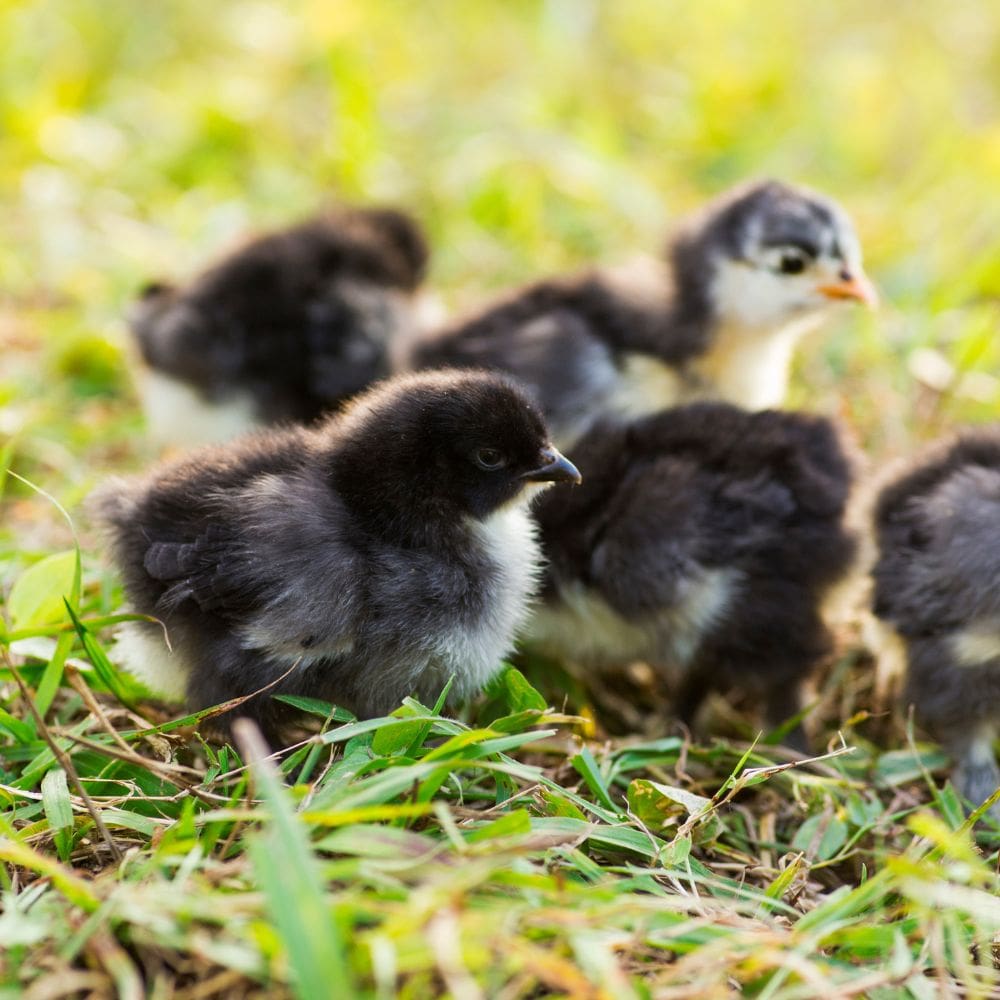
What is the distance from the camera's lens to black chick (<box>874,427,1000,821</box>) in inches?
80.4

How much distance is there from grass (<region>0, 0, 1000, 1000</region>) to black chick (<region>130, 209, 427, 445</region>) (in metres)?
0.27

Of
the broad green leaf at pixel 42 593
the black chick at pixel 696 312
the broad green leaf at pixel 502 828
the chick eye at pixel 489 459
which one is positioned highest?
the chick eye at pixel 489 459

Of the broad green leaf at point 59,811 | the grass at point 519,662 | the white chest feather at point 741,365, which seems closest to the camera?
the grass at point 519,662

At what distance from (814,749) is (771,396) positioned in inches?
42.8

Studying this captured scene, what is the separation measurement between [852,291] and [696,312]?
0.38 m

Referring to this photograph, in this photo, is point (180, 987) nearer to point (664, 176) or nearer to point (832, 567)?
point (832, 567)

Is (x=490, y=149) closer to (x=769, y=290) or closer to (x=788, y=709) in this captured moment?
(x=769, y=290)

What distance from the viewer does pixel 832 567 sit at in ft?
7.22

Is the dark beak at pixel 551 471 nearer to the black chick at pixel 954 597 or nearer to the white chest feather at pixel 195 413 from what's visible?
the black chick at pixel 954 597

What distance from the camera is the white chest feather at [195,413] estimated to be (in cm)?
304

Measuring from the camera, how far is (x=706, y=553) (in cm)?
214

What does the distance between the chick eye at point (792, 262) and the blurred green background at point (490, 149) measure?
0.44m

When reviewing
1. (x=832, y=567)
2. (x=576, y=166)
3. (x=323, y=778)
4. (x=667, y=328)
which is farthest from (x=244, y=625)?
(x=576, y=166)

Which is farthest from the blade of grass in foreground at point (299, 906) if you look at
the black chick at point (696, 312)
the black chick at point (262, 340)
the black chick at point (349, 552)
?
the black chick at point (262, 340)
